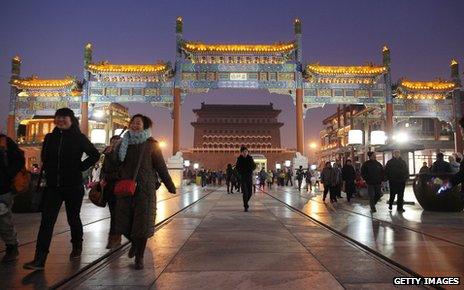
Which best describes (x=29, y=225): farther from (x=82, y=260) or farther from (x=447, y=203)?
(x=447, y=203)

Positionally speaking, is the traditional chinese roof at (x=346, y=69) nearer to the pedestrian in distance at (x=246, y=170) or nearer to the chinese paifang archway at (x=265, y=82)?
the chinese paifang archway at (x=265, y=82)

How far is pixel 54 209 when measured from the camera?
4828 millimetres

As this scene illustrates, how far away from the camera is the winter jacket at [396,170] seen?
11164 millimetres

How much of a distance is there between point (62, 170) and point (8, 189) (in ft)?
2.77

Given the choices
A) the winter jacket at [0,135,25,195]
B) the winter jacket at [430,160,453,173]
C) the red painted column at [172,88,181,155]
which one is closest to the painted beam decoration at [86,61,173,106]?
the red painted column at [172,88,181,155]

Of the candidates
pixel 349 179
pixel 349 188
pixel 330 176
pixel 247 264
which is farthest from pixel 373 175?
pixel 247 264

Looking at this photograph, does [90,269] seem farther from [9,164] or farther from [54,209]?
[9,164]

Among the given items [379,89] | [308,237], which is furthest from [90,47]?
[308,237]

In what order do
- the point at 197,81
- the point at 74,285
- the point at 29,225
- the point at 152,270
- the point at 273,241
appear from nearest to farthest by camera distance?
the point at 74,285, the point at 152,270, the point at 273,241, the point at 29,225, the point at 197,81

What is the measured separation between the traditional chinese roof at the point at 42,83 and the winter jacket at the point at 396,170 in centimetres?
3015

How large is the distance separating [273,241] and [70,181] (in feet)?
10.5

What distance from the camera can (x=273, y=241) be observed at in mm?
6590

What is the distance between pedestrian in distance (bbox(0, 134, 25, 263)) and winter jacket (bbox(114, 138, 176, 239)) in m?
1.36

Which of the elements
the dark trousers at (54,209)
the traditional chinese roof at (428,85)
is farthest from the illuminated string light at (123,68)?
the dark trousers at (54,209)
